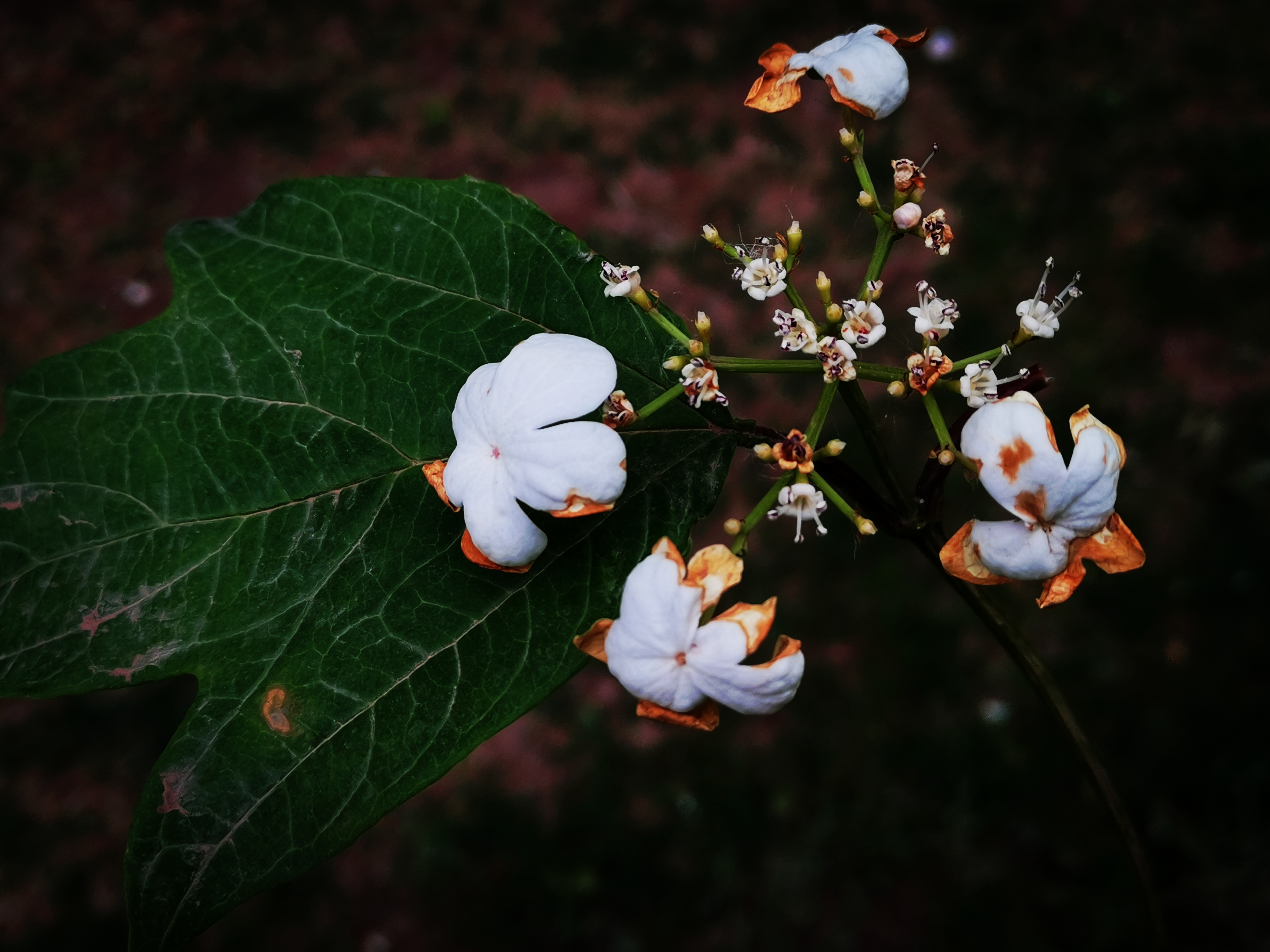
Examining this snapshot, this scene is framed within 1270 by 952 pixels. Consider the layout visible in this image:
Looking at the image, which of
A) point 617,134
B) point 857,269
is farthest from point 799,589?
point 617,134

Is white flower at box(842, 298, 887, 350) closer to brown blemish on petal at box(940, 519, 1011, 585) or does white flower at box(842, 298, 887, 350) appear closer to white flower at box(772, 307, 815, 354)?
white flower at box(772, 307, 815, 354)

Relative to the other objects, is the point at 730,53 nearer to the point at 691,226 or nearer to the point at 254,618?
the point at 691,226

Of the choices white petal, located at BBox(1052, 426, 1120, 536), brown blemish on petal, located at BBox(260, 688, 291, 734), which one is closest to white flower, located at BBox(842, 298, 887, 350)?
white petal, located at BBox(1052, 426, 1120, 536)

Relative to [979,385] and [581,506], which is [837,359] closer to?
[979,385]

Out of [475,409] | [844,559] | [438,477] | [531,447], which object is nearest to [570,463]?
[531,447]

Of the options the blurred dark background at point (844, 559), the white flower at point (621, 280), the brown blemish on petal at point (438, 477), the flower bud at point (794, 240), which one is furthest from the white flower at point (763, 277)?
the blurred dark background at point (844, 559)

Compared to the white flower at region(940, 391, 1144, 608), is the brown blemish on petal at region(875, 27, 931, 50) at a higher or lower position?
higher
